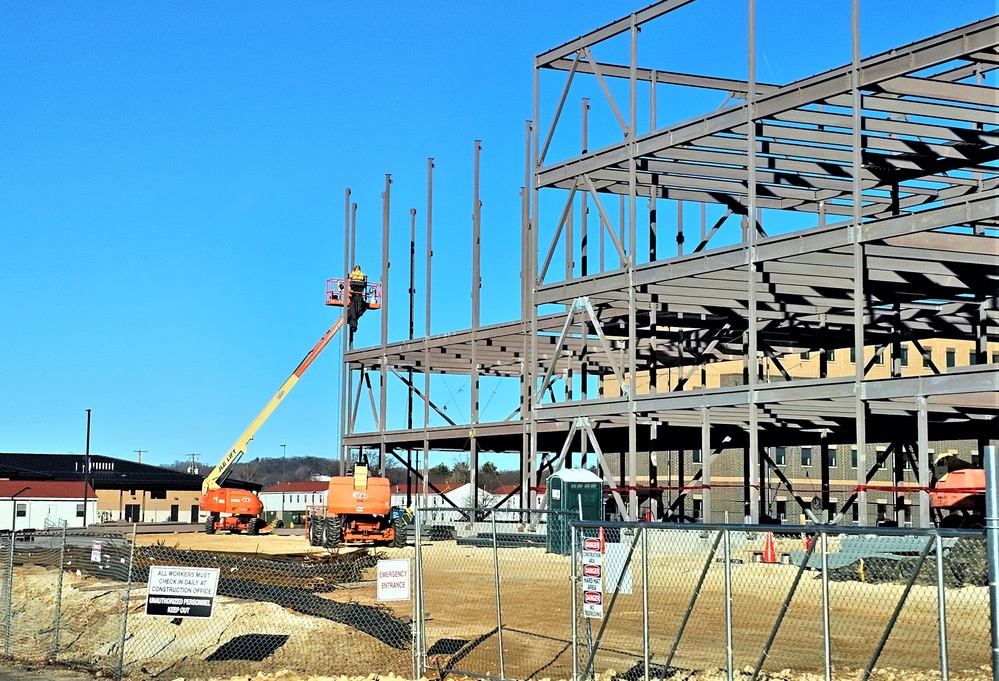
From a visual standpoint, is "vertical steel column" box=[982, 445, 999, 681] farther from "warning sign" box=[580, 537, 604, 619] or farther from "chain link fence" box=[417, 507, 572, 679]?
"chain link fence" box=[417, 507, 572, 679]

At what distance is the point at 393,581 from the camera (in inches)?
581

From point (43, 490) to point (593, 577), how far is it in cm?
8482

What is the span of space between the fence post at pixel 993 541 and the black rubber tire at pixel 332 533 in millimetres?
33861

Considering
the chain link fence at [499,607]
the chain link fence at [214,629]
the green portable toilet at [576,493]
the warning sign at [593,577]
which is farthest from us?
the green portable toilet at [576,493]

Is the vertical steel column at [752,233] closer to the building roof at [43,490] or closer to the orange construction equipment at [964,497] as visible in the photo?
the orange construction equipment at [964,497]

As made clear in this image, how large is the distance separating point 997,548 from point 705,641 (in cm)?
1031

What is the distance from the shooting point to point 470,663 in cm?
1608

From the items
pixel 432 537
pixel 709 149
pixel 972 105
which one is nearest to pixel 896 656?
pixel 972 105

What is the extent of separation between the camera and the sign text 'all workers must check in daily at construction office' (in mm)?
15133

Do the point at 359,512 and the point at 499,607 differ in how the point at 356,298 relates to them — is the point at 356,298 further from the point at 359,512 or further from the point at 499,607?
the point at 499,607

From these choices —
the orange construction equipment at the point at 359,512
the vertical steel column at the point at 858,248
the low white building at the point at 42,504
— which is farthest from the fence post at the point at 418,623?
the low white building at the point at 42,504

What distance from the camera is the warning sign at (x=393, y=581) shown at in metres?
14.7

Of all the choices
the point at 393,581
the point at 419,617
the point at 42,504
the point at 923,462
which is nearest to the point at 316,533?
the point at 923,462

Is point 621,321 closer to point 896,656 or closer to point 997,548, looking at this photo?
point 896,656
